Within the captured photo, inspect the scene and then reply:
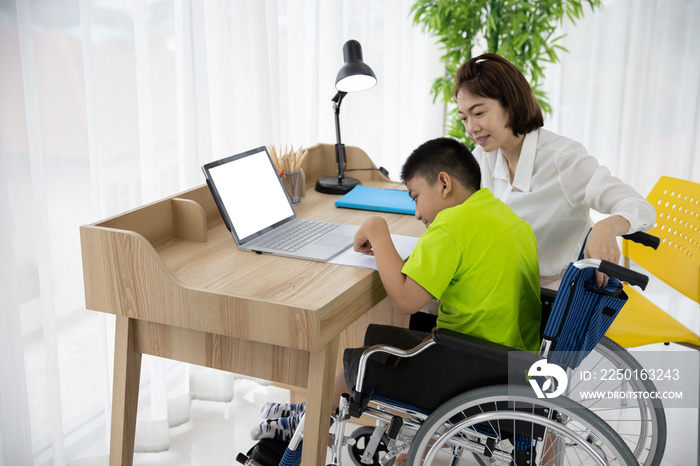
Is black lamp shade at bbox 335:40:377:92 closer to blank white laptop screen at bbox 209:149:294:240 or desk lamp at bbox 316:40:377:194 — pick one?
desk lamp at bbox 316:40:377:194

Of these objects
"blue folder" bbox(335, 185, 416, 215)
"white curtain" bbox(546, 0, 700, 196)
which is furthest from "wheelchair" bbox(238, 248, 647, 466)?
"white curtain" bbox(546, 0, 700, 196)

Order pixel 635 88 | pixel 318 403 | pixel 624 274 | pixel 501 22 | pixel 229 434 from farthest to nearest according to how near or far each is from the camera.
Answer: pixel 635 88 < pixel 501 22 < pixel 229 434 < pixel 318 403 < pixel 624 274

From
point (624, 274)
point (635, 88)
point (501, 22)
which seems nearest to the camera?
point (624, 274)

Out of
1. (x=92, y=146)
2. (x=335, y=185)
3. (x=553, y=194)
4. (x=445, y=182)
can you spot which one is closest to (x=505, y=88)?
(x=553, y=194)

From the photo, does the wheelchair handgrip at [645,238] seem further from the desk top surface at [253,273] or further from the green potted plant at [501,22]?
the green potted plant at [501,22]

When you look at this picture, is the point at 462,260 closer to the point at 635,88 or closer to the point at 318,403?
the point at 318,403

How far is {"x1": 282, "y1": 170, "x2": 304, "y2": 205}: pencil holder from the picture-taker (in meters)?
2.00

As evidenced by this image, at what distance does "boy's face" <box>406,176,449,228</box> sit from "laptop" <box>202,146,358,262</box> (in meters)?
0.23

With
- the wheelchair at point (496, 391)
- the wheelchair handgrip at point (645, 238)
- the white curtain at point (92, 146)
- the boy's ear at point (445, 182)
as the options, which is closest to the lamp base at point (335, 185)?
the white curtain at point (92, 146)

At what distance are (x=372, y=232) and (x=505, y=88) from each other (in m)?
0.60

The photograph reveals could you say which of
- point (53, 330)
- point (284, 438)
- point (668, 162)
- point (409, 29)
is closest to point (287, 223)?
point (284, 438)

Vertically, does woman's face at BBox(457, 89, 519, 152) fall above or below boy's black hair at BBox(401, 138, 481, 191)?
above

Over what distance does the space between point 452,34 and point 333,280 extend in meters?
1.99

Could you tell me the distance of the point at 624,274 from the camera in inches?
44.7
